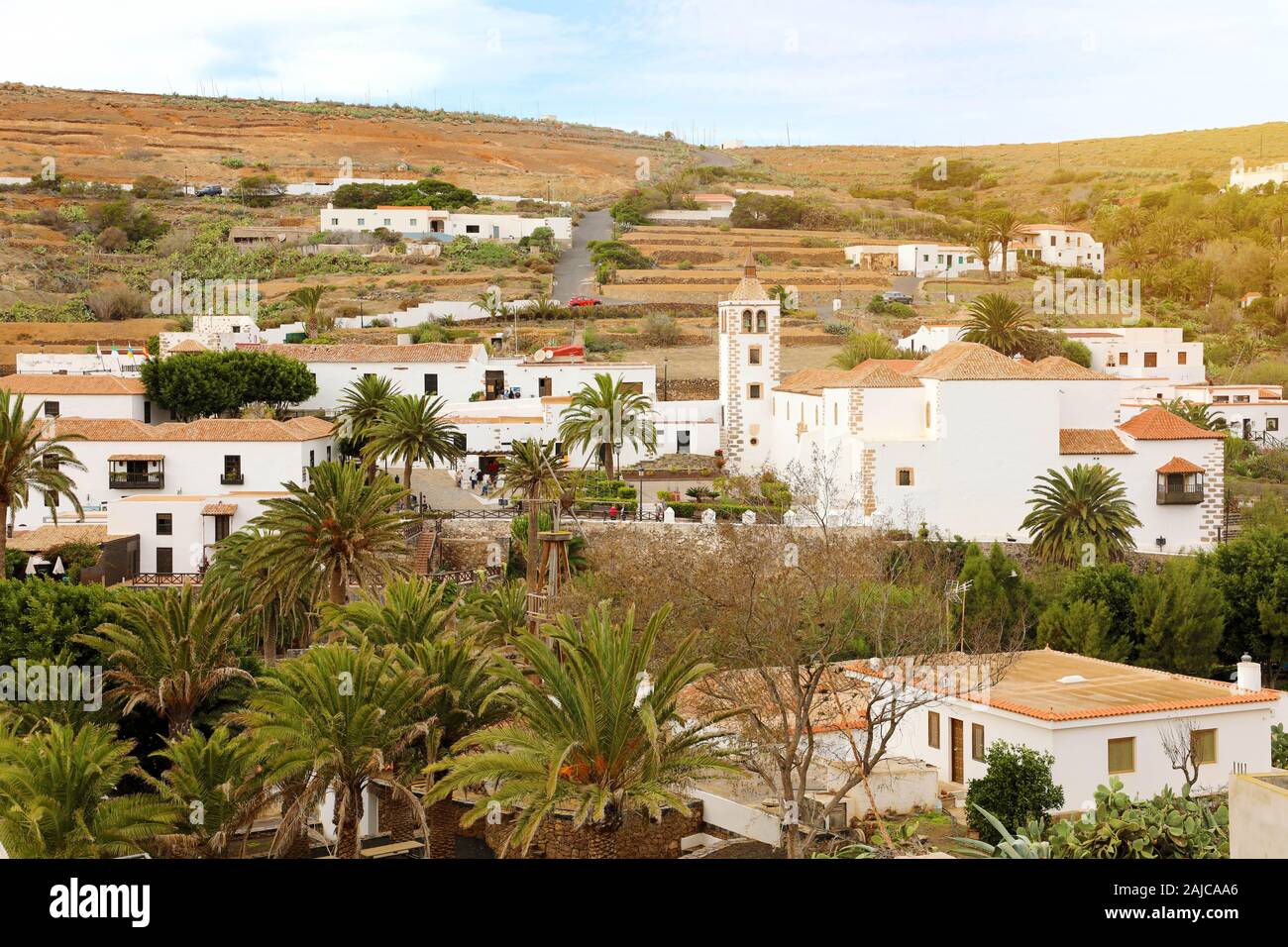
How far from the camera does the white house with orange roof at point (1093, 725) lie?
19.2m

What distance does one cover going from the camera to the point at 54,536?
Result: 106 feet

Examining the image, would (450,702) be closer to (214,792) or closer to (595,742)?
(214,792)

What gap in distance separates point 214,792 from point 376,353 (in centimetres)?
2809

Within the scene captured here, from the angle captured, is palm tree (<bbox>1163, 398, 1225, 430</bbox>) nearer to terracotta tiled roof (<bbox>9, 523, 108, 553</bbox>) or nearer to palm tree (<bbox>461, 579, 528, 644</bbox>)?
palm tree (<bbox>461, 579, 528, 644</bbox>)

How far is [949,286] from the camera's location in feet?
227

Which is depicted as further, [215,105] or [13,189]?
[215,105]

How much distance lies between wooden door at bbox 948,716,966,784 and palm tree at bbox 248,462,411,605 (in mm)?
9523

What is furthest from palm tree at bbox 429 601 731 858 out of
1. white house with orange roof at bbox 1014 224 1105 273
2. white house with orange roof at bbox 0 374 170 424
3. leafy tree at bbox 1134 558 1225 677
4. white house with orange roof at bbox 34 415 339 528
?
white house with orange roof at bbox 1014 224 1105 273

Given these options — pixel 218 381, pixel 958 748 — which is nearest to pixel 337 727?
pixel 958 748

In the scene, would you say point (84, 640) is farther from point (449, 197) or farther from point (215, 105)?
point (215, 105)

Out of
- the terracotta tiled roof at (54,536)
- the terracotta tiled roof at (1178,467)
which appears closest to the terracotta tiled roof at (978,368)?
the terracotta tiled roof at (1178,467)

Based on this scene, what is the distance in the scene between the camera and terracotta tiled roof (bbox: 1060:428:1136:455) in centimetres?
3547
